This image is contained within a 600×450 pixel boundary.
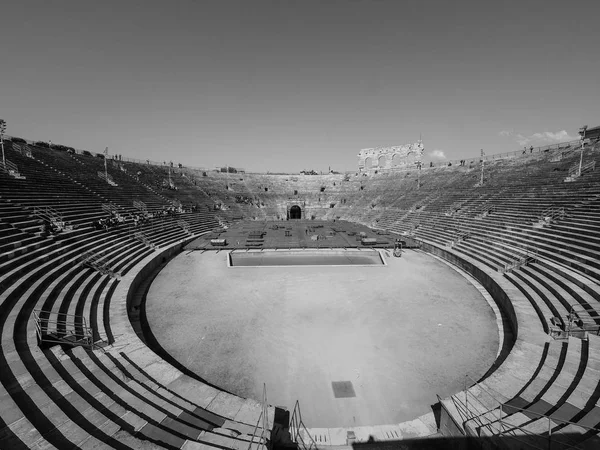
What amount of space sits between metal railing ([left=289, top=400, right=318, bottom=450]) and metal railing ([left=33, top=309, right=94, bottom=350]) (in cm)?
754

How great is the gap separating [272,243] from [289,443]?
76.5ft

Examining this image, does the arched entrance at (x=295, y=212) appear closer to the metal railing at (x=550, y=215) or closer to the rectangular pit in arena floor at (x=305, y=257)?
the rectangular pit in arena floor at (x=305, y=257)

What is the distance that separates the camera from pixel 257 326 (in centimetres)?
1320

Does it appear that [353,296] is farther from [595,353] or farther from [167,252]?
[167,252]

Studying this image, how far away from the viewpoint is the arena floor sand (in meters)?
9.20

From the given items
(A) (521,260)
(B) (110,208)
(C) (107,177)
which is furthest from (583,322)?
(C) (107,177)

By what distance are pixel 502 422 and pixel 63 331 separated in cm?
1391

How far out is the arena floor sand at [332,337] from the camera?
9.20m

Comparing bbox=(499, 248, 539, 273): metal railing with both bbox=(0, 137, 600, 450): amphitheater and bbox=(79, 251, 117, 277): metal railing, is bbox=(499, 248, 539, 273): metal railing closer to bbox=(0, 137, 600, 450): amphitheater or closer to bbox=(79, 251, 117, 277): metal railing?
bbox=(0, 137, 600, 450): amphitheater

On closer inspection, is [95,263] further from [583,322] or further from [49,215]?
[583,322]

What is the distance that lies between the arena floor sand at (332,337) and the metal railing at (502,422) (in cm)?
139

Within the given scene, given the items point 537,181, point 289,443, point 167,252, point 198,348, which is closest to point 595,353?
point 289,443

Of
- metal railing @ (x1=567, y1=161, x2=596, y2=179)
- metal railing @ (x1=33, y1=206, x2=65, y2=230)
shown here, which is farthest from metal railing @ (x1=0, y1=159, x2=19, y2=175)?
metal railing @ (x1=567, y1=161, x2=596, y2=179)

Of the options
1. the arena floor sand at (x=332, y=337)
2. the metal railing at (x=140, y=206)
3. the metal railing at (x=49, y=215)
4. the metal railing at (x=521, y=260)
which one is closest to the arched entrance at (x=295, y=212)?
the metal railing at (x=140, y=206)
